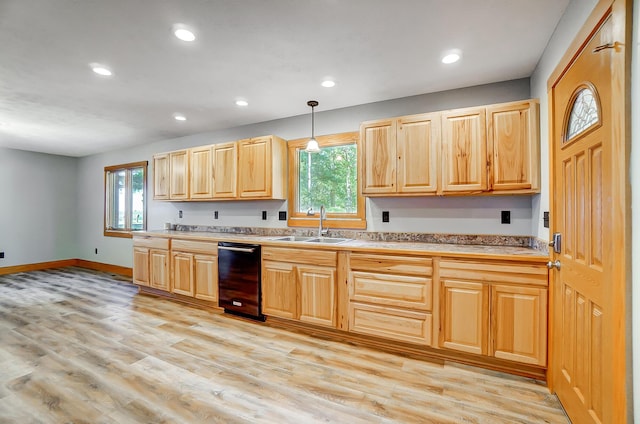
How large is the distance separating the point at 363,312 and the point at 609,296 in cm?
176

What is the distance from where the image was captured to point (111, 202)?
6004 millimetres

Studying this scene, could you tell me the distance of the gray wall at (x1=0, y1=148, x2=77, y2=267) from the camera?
18.2ft

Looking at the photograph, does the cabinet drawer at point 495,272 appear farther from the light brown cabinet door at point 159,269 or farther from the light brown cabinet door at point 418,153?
the light brown cabinet door at point 159,269

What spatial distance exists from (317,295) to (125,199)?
496 cm

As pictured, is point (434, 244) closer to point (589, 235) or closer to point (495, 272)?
point (495, 272)

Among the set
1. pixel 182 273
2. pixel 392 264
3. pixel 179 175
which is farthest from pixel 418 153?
pixel 179 175

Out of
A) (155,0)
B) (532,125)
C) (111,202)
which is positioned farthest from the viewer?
(111,202)

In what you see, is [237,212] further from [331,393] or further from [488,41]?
[488,41]

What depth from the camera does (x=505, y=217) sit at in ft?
8.94

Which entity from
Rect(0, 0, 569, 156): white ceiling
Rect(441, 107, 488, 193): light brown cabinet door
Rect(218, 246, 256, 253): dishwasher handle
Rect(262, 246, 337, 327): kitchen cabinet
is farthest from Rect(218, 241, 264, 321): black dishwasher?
Rect(441, 107, 488, 193): light brown cabinet door

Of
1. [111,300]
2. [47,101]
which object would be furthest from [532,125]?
[111,300]

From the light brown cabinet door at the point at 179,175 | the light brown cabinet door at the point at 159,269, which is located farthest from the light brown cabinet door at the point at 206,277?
the light brown cabinet door at the point at 179,175

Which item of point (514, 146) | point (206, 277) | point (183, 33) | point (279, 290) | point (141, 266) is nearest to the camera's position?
point (183, 33)

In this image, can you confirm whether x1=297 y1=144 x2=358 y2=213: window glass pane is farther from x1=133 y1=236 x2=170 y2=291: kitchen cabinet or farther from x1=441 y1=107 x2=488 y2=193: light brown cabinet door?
x1=133 y1=236 x2=170 y2=291: kitchen cabinet
